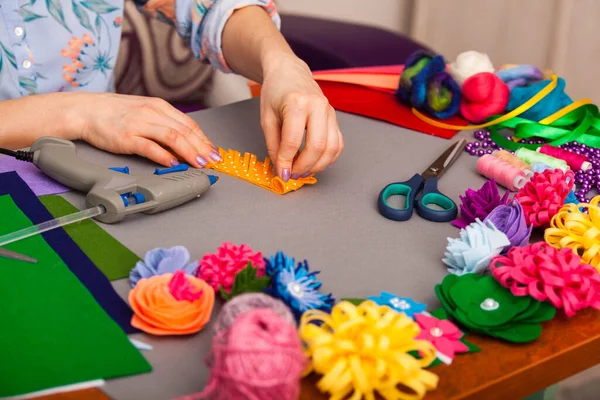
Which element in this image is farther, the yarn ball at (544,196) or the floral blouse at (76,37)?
the floral blouse at (76,37)

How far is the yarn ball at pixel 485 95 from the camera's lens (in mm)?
969

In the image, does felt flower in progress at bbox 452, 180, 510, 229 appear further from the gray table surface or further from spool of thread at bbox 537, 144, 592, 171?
spool of thread at bbox 537, 144, 592, 171

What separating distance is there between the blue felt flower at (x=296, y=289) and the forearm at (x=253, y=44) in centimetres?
42

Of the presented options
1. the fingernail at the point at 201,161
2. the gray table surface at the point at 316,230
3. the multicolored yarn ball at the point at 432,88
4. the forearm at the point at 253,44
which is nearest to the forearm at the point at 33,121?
the gray table surface at the point at 316,230

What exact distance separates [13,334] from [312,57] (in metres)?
1.09

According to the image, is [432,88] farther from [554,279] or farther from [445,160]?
[554,279]

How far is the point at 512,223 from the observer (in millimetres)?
654

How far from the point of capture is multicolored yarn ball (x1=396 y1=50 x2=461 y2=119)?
38.7 inches

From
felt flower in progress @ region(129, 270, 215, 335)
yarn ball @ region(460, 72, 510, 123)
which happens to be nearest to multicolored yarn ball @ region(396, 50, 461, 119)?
yarn ball @ region(460, 72, 510, 123)

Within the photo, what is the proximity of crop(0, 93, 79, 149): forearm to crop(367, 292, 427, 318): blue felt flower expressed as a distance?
49 centimetres

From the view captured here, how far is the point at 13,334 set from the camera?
0.51 metres

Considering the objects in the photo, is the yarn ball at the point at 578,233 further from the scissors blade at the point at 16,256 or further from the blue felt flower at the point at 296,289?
the scissors blade at the point at 16,256

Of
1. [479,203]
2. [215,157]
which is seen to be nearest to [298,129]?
[215,157]

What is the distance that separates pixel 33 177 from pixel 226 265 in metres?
0.32
